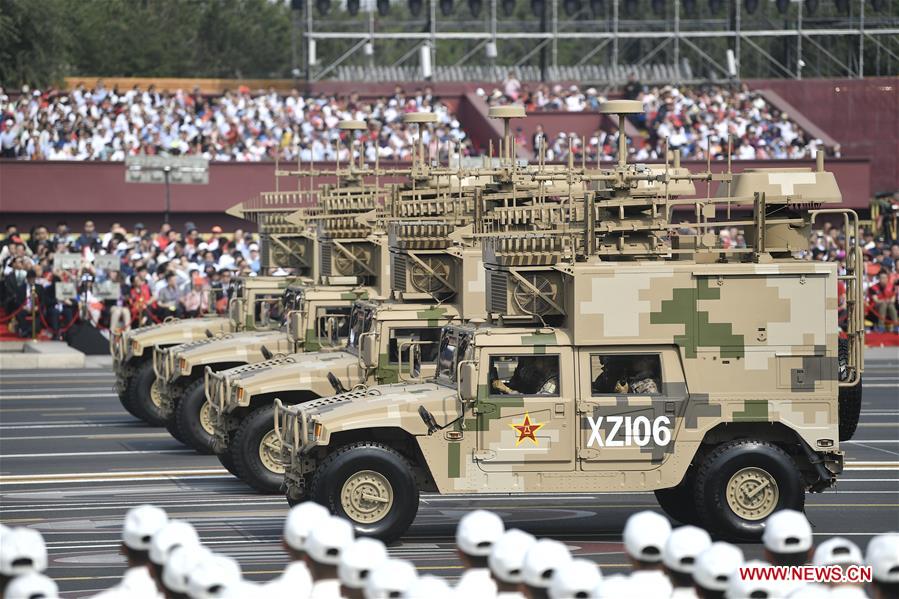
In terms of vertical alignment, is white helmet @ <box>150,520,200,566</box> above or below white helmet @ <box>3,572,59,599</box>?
above

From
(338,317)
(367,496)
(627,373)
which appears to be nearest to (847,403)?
(627,373)

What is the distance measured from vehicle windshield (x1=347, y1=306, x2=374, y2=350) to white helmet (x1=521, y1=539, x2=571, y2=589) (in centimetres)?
1061

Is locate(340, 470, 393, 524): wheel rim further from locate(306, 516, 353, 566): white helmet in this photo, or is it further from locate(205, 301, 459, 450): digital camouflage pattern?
locate(306, 516, 353, 566): white helmet

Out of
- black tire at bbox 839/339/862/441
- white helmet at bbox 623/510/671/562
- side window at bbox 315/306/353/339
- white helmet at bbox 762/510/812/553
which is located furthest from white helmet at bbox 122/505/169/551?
side window at bbox 315/306/353/339

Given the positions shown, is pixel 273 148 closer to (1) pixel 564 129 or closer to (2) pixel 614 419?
(1) pixel 564 129

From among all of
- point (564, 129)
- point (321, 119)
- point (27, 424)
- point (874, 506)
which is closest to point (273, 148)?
point (321, 119)

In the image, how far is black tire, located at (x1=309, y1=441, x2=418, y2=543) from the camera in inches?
595

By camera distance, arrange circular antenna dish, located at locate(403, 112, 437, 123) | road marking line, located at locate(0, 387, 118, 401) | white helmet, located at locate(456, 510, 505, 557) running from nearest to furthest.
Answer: white helmet, located at locate(456, 510, 505, 557)
circular antenna dish, located at locate(403, 112, 437, 123)
road marking line, located at locate(0, 387, 118, 401)

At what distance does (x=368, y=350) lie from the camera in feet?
58.6

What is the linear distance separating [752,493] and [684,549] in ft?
23.7

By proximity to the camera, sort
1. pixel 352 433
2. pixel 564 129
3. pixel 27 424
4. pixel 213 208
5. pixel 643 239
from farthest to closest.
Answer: pixel 564 129 < pixel 213 208 < pixel 27 424 < pixel 643 239 < pixel 352 433

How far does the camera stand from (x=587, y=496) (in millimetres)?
18703

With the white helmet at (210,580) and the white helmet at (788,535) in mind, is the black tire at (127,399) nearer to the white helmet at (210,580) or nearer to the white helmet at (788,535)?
the white helmet at (210,580)

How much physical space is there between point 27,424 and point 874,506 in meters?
12.0
